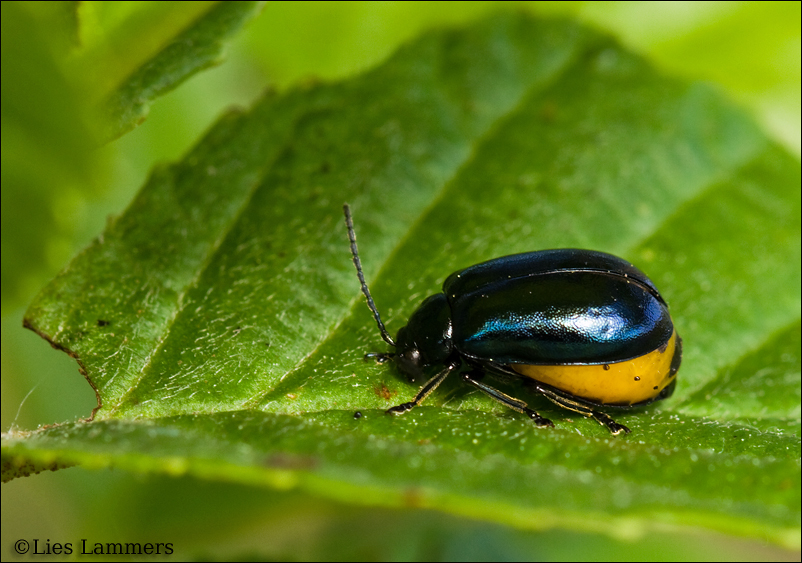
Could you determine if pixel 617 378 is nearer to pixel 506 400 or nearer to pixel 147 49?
pixel 506 400

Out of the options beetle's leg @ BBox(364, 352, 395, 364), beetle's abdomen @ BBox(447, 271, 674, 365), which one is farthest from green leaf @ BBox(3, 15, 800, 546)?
beetle's abdomen @ BBox(447, 271, 674, 365)

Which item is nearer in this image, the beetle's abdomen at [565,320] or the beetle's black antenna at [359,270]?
the beetle's abdomen at [565,320]

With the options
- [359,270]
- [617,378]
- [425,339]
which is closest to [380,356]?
[425,339]

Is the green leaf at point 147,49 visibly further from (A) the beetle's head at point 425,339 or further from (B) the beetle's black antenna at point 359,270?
(A) the beetle's head at point 425,339

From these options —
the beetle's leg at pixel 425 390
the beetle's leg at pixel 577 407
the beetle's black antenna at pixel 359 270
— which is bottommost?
the beetle's leg at pixel 577 407

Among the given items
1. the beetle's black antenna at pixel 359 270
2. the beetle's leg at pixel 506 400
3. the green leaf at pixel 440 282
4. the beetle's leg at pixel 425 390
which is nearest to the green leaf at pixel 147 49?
the green leaf at pixel 440 282

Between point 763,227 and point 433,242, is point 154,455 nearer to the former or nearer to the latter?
point 433,242

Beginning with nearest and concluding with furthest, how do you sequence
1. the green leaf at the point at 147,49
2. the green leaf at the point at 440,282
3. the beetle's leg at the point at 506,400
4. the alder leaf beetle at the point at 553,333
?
1. the green leaf at the point at 440,282
2. the green leaf at the point at 147,49
3. the beetle's leg at the point at 506,400
4. the alder leaf beetle at the point at 553,333
